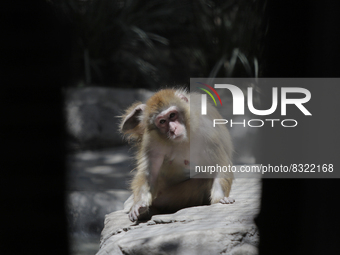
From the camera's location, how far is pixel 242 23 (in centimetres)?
697

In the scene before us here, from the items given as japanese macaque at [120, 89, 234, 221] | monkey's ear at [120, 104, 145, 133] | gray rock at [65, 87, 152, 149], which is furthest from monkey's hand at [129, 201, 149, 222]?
gray rock at [65, 87, 152, 149]

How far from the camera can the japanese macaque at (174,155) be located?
275 cm

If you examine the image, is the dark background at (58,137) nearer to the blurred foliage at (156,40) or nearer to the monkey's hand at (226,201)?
the monkey's hand at (226,201)

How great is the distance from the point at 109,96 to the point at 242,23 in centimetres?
289

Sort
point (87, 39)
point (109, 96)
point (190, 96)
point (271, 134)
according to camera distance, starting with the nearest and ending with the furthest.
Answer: point (271, 134) < point (190, 96) < point (109, 96) < point (87, 39)

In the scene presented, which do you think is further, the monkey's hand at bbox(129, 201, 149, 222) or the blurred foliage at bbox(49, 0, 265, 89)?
the blurred foliage at bbox(49, 0, 265, 89)

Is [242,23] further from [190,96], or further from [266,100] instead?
Answer: [266,100]

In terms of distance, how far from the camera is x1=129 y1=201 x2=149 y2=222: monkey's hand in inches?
104

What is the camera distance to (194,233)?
206 centimetres

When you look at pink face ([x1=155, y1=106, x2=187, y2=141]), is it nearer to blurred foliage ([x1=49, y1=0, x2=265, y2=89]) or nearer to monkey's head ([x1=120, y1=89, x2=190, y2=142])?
monkey's head ([x1=120, y1=89, x2=190, y2=142])

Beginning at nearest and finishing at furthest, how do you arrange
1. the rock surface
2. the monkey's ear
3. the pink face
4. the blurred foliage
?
the rock surface, the pink face, the monkey's ear, the blurred foliage

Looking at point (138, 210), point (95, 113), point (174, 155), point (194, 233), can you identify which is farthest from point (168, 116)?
point (95, 113)

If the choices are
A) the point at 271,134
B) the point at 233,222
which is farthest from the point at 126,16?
the point at 271,134

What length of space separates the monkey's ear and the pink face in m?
0.28
